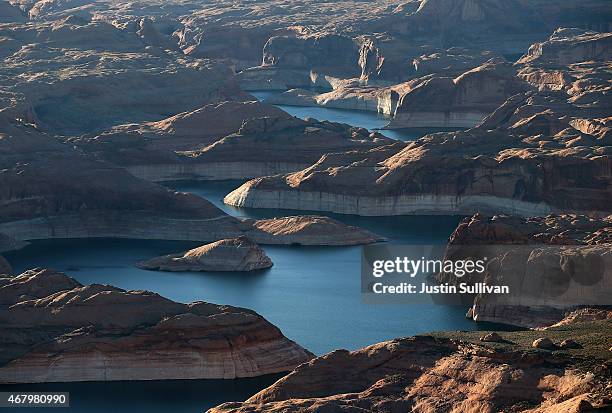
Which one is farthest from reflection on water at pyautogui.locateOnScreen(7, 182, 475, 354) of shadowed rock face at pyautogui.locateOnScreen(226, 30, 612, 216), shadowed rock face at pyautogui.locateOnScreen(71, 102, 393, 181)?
shadowed rock face at pyautogui.locateOnScreen(71, 102, 393, 181)

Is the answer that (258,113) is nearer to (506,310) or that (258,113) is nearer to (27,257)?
(27,257)

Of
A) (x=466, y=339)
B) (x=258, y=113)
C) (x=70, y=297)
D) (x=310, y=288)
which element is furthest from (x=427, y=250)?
(x=258, y=113)

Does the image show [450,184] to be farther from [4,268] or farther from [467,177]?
[4,268]

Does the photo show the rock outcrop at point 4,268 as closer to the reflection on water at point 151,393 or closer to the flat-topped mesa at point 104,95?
the reflection on water at point 151,393

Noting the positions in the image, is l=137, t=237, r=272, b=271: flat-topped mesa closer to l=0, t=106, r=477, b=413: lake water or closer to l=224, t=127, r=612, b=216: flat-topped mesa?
l=0, t=106, r=477, b=413: lake water

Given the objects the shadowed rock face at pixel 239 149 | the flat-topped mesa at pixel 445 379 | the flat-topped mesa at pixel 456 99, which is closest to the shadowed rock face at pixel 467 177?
the shadowed rock face at pixel 239 149

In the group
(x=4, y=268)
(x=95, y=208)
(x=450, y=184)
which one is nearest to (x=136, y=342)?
(x=4, y=268)
